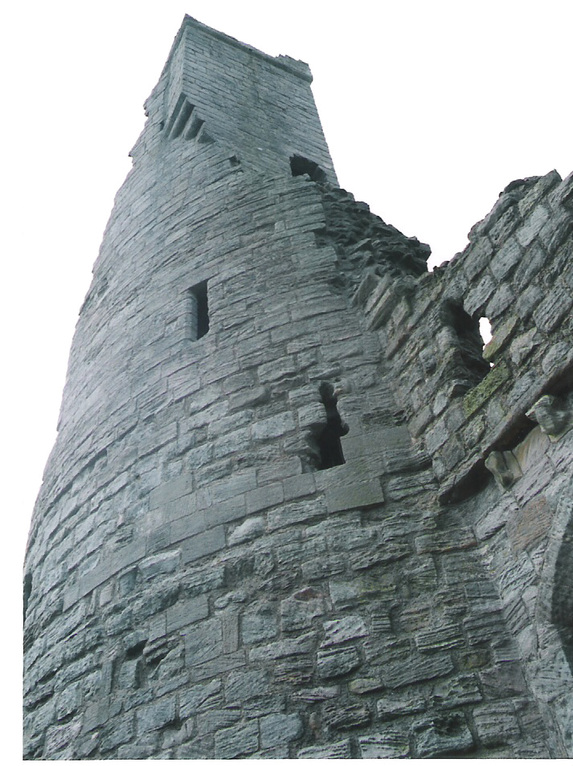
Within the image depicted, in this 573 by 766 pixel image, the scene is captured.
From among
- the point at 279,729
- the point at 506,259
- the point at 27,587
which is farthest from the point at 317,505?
the point at 27,587

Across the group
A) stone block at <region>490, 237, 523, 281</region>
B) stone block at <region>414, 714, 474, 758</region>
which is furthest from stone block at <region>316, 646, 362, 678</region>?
stone block at <region>490, 237, 523, 281</region>

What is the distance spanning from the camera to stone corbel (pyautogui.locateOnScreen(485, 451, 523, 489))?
371 cm

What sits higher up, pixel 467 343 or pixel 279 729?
pixel 467 343

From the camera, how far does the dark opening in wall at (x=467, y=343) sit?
14.2ft

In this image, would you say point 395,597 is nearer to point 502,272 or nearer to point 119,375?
point 502,272

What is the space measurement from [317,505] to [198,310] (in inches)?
91.9

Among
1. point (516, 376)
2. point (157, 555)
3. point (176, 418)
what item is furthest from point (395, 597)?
point (176, 418)

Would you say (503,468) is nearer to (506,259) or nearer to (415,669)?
(415,669)

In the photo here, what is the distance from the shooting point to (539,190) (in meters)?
4.12

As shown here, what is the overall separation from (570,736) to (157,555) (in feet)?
7.51

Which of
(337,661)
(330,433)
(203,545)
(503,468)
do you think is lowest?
(337,661)

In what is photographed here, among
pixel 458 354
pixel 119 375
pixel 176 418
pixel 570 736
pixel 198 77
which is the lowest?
pixel 570 736

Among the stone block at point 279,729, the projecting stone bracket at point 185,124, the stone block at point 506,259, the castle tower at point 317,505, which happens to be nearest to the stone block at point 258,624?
the castle tower at point 317,505

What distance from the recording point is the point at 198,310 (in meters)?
6.09
